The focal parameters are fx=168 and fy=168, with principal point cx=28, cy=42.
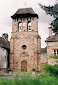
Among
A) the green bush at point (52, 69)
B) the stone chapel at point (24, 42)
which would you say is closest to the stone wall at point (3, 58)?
the stone chapel at point (24, 42)

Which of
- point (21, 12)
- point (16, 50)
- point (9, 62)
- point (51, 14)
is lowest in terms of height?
point (9, 62)

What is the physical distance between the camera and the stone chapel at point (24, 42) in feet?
107

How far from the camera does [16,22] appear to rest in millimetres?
34719

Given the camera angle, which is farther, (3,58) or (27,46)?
(27,46)

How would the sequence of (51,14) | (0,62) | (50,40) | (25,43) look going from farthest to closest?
(25,43), (0,62), (50,40), (51,14)

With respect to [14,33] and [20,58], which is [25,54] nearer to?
[20,58]

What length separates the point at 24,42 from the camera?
111 ft

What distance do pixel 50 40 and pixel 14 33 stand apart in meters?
8.74

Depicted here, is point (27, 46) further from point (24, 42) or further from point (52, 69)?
point (52, 69)

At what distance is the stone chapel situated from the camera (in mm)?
32750

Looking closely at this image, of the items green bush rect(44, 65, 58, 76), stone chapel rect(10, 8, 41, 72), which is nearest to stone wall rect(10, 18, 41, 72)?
stone chapel rect(10, 8, 41, 72)

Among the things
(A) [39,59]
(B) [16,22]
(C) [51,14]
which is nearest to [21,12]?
(B) [16,22]

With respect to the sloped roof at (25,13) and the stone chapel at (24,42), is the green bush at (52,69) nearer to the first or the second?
the stone chapel at (24,42)

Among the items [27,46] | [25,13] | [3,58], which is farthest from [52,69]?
[25,13]
